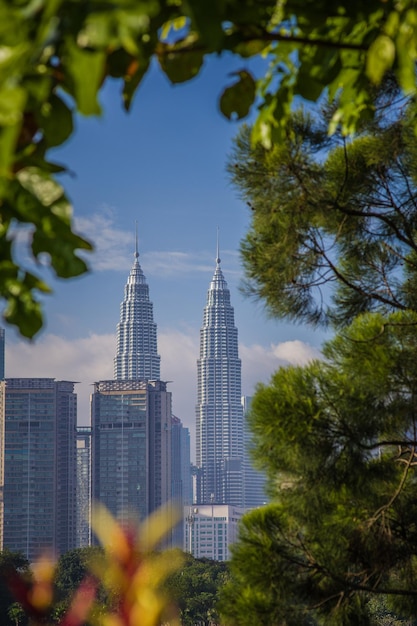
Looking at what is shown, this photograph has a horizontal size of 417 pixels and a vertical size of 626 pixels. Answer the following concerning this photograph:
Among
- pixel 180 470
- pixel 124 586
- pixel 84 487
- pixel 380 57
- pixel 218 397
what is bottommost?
pixel 84 487

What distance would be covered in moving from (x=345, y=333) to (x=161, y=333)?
300 feet

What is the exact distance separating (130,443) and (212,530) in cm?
1300

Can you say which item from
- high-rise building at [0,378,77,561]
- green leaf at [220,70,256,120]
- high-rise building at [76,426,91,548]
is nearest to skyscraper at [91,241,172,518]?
high-rise building at [76,426,91,548]

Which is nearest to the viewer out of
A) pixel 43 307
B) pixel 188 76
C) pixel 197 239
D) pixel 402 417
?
pixel 43 307

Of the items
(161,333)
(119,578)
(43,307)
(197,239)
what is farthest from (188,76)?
(161,333)

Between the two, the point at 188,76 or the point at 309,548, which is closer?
the point at 188,76

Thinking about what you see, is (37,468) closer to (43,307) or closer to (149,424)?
(149,424)

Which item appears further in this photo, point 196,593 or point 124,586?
point 196,593

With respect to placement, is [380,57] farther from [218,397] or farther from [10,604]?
[218,397]

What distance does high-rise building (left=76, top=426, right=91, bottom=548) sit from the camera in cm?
5809

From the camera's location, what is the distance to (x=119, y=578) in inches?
33.6

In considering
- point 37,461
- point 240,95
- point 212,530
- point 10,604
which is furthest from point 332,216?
point 212,530

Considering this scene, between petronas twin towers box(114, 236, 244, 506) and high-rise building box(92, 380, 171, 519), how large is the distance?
34686 millimetres

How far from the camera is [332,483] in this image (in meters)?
3.25
